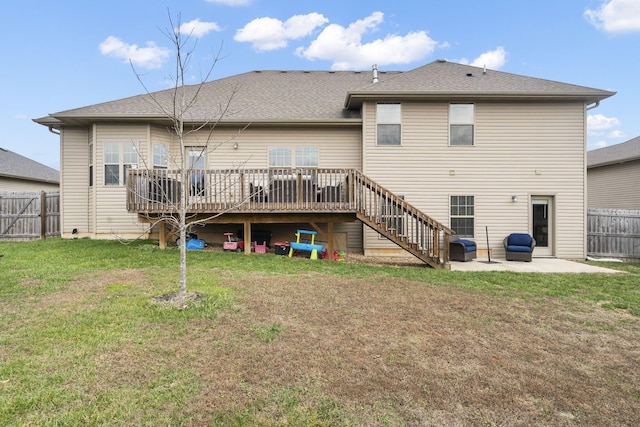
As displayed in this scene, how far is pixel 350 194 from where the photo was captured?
842 centimetres

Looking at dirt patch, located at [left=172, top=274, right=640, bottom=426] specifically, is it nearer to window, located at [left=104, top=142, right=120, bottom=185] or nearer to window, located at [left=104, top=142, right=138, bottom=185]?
window, located at [left=104, top=142, right=138, bottom=185]

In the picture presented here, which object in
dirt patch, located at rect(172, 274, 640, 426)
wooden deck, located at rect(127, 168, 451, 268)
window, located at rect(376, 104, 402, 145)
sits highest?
window, located at rect(376, 104, 402, 145)

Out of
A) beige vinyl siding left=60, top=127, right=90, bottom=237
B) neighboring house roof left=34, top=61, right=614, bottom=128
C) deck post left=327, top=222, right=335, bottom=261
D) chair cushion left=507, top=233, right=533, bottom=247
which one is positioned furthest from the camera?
beige vinyl siding left=60, top=127, right=90, bottom=237

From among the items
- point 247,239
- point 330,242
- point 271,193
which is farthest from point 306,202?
point 247,239

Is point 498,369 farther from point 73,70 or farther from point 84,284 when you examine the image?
point 73,70

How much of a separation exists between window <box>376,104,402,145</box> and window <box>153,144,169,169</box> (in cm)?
669

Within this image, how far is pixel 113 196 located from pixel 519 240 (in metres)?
12.3

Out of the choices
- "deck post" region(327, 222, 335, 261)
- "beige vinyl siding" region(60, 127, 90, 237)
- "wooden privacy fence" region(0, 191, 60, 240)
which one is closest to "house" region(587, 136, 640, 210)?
"deck post" region(327, 222, 335, 261)

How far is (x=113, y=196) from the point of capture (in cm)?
1031

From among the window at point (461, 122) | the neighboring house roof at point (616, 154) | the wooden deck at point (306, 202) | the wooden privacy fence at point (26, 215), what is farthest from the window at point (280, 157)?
the neighboring house roof at point (616, 154)

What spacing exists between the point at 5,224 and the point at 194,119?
808cm

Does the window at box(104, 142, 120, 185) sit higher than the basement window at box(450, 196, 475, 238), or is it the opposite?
the window at box(104, 142, 120, 185)

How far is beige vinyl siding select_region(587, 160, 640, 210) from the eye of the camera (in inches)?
557

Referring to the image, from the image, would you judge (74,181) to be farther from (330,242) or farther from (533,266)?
(533,266)
